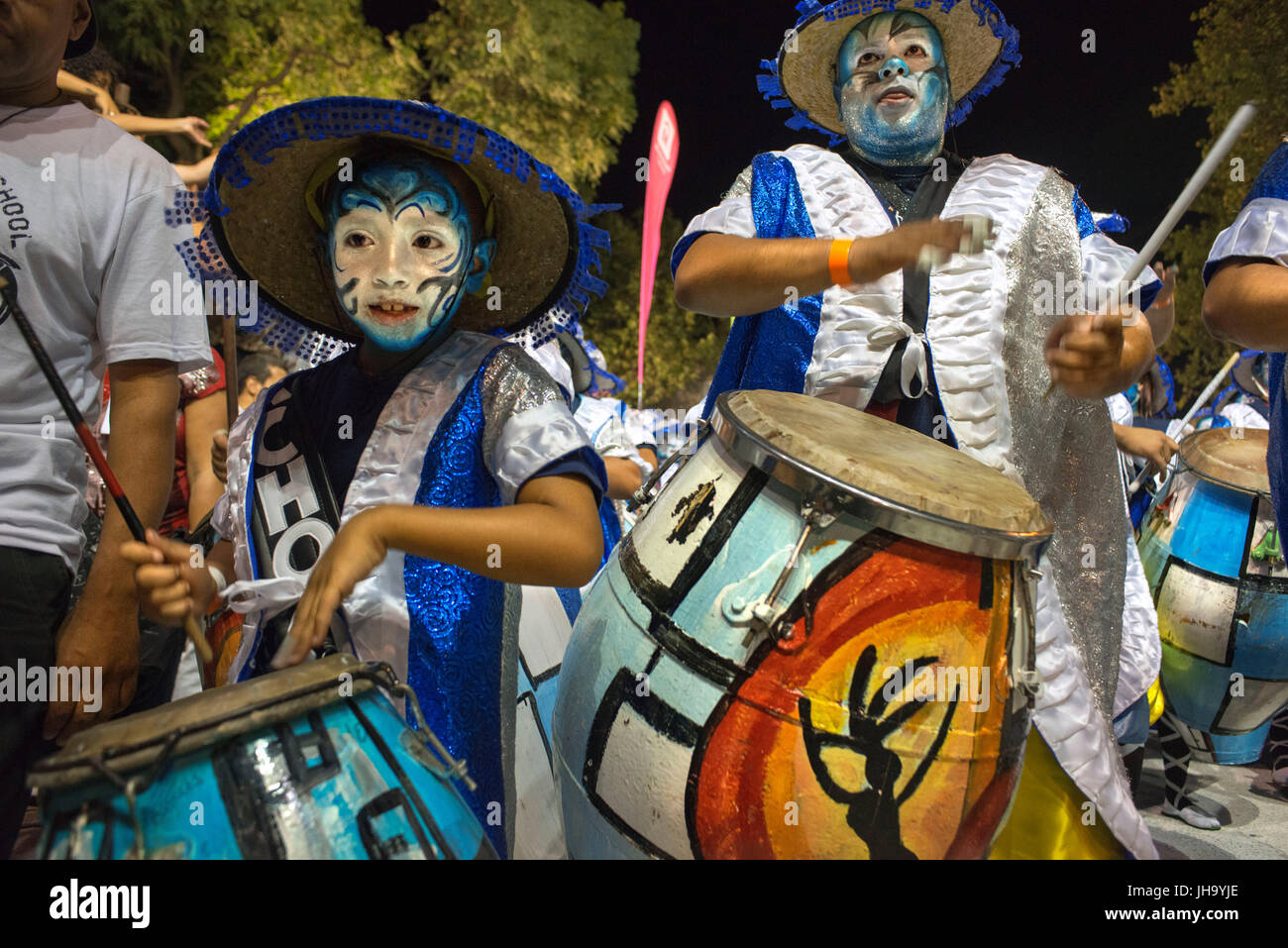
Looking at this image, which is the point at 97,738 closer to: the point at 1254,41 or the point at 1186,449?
the point at 1186,449

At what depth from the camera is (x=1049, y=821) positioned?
2.02 m

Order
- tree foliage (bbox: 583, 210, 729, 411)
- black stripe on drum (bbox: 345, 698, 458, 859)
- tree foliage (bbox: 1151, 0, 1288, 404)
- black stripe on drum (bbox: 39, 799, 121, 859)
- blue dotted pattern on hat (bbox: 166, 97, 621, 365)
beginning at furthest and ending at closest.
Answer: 1. tree foliage (bbox: 583, 210, 729, 411)
2. tree foliage (bbox: 1151, 0, 1288, 404)
3. blue dotted pattern on hat (bbox: 166, 97, 621, 365)
4. black stripe on drum (bbox: 345, 698, 458, 859)
5. black stripe on drum (bbox: 39, 799, 121, 859)

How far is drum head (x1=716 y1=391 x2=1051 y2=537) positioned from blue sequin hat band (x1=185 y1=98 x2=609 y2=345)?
1.91 feet

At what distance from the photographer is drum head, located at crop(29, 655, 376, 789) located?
1164 millimetres

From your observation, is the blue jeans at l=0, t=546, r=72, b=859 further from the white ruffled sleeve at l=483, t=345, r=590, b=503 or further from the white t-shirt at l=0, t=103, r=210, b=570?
the white ruffled sleeve at l=483, t=345, r=590, b=503

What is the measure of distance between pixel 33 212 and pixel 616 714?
1331 millimetres

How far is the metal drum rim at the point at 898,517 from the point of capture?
1.52 metres

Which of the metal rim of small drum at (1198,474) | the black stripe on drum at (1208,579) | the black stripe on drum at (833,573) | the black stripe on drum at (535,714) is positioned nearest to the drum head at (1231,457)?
the metal rim of small drum at (1198,474)

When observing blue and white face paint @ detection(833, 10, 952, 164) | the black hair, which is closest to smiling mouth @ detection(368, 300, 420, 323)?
blue and white face paint @ detection(833, 10, 952, 164)

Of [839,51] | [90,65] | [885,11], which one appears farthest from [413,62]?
[885,11]

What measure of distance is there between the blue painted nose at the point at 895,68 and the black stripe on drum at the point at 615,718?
157 cm

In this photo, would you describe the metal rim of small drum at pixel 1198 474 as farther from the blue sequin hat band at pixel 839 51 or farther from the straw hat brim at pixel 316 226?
the straw hat brim at pixel 316 226
